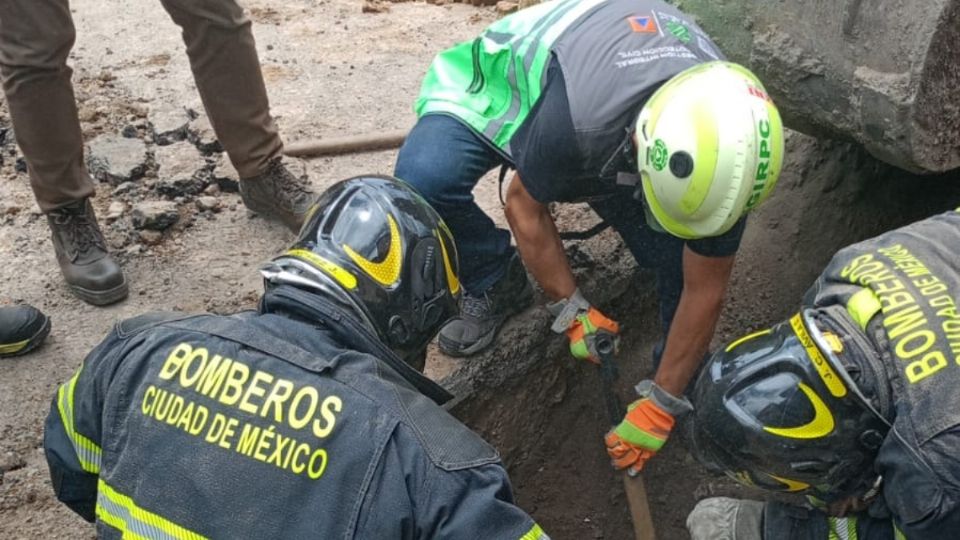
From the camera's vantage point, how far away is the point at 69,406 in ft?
6.77

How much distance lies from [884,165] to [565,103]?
1753 mm

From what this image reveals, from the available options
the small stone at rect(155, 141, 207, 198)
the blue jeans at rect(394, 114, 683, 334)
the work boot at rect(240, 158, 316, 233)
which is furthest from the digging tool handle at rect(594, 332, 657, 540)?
the small stone at rect(155, 141, 207, 198)

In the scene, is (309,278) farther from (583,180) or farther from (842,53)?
(842,53)

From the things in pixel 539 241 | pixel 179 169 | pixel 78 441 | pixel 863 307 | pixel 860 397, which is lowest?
pixel 179 169

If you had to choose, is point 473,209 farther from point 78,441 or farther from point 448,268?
point 78,441

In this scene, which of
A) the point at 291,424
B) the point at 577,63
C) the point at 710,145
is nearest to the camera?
the point at 291,424

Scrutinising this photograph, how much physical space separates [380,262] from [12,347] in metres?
1.82

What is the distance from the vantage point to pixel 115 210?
13.5 ft

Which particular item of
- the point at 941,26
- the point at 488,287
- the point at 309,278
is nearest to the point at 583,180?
the point at 488,287

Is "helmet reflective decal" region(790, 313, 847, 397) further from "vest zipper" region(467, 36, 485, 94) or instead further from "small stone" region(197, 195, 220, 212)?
"small stone" region(197, 195, 220, 212)

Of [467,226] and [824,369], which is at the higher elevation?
[824,369]

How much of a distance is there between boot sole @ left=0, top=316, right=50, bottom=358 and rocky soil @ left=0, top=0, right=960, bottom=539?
0.03 meters

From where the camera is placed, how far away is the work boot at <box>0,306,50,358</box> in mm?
3264

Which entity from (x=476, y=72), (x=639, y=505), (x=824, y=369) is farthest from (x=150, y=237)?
(x=824, y=369)
